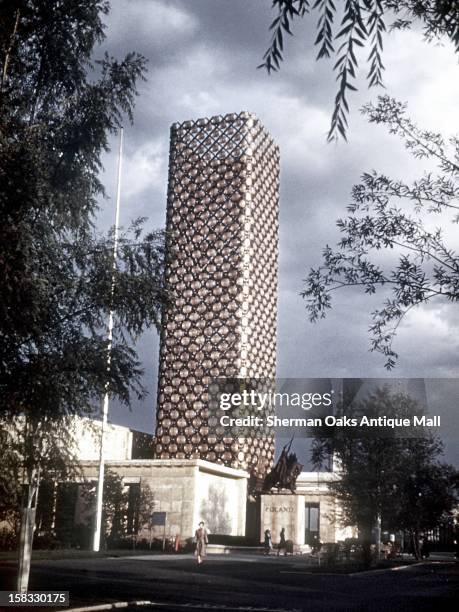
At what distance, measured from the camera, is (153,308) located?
13.4m

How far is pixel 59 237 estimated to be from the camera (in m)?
13.2

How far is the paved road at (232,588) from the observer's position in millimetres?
14211

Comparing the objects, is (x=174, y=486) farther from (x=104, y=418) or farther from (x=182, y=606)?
(x=182, y=606)

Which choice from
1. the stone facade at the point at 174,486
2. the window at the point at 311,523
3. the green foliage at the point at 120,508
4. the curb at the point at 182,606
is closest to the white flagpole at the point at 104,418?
the green foliage at the point at 120,508

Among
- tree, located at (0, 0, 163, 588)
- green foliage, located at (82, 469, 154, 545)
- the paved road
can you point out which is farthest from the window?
tree, located at (0, 0, 163, 588)

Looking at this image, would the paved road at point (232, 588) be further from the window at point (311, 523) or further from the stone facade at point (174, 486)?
the window at point (311, 523)

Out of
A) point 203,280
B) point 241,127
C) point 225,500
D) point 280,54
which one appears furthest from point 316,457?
point 241,127

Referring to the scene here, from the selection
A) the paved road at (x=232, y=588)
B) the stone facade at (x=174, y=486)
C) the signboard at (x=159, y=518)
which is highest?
the stone facade at (x=174, y=486)

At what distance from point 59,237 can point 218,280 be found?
74711 millimetres

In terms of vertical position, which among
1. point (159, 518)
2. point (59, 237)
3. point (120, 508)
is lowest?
point (159, 518)

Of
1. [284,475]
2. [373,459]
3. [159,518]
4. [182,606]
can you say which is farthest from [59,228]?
[284,475]

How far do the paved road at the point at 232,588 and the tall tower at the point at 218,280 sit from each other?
185 ft

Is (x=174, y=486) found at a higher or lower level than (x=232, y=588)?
higher

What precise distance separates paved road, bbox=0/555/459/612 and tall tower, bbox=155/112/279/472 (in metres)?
56.4
